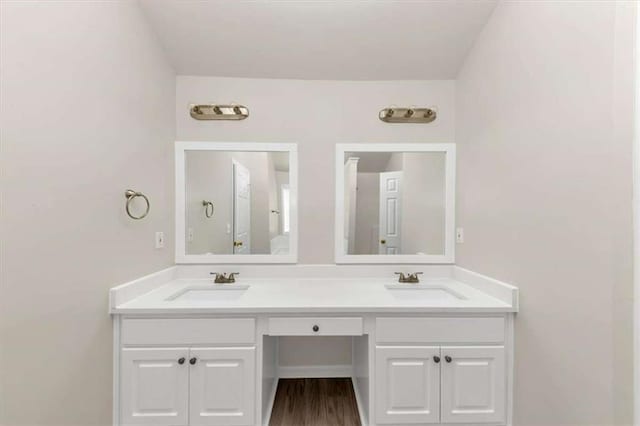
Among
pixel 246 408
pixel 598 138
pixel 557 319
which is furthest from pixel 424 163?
pixel 246 408

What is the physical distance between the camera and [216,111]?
1861 mm

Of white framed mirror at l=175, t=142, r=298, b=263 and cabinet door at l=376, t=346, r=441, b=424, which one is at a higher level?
white framed mirror at l=175, t=142, r=298, b=263

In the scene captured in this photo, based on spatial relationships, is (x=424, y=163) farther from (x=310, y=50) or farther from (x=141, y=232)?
(x=141, y=232)

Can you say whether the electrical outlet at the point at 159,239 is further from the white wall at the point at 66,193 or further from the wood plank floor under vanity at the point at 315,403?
the wood plank floor under vanity at the point at 315,403

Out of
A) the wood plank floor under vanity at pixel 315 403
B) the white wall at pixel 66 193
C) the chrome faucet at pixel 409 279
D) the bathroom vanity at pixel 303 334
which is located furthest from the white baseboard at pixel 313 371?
the white wall at pixel 66 193

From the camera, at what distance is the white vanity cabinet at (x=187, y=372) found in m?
1.32

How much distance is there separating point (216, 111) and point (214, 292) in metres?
1.21

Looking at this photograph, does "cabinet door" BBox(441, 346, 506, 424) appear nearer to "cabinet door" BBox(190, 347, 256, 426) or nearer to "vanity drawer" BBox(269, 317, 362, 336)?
"vanity drawer" BBox(269, 317, 362, 336)

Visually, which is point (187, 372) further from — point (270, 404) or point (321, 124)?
point (321, 124)

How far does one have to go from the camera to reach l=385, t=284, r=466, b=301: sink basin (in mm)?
1766

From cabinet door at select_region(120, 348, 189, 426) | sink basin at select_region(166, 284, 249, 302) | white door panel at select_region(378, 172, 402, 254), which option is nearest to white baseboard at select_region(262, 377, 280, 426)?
cabinet door at select_region(120, 348, 189, 426)

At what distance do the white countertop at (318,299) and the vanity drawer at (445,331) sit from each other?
57 mm

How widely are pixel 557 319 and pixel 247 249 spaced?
5.57 ft

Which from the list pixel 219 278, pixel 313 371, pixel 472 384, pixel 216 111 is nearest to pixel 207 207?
pixel 219 278
